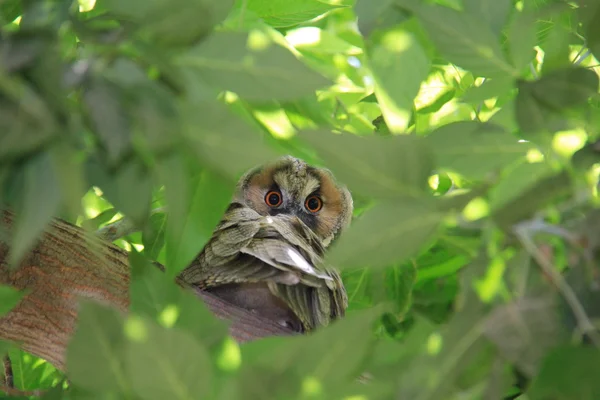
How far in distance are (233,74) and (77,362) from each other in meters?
0.32

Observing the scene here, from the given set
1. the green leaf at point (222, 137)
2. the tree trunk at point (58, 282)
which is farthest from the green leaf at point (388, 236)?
the tree trunk at point (58, 282)

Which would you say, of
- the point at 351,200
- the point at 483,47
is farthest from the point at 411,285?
the point at 351,200

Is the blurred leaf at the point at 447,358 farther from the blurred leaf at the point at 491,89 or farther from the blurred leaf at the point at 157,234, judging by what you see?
the blurred leaf at the point at 157,234

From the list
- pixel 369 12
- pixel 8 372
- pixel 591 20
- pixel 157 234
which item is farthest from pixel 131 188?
pixel 8 372

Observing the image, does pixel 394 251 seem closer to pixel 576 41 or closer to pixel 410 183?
pixel 410 183

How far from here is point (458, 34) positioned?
800 millimetres

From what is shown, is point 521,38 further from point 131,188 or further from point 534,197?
point 131,188

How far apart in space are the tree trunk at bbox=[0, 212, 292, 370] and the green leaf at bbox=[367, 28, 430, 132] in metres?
0.64

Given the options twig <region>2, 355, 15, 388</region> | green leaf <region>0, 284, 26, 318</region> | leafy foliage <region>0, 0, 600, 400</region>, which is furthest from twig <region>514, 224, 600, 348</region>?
twig <region>2, 355, 15, 388</region>

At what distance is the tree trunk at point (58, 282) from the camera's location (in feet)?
4.06

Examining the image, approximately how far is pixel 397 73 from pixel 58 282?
2.47 ft

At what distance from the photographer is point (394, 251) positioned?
64 cm

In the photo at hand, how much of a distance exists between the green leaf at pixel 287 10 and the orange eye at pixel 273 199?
4.55 feet

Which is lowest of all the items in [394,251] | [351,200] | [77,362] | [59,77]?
[351,200]
